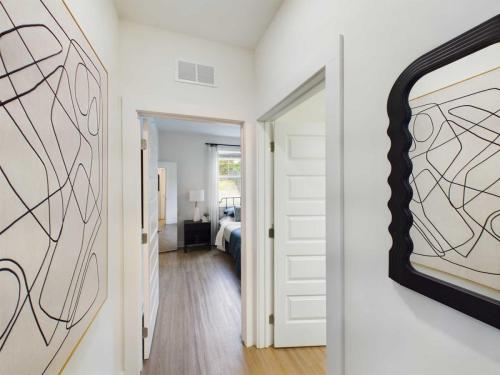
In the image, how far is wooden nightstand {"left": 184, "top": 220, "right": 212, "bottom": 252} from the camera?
17.0 ft

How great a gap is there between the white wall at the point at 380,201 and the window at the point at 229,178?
4.92 m

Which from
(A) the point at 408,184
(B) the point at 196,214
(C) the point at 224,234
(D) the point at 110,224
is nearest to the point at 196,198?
(B) the point at 196,214

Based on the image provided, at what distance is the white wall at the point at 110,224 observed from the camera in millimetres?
1102

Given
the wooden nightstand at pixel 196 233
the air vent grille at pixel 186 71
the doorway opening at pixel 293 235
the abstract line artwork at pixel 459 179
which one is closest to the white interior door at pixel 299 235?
the doorway opening at pixel 293 235

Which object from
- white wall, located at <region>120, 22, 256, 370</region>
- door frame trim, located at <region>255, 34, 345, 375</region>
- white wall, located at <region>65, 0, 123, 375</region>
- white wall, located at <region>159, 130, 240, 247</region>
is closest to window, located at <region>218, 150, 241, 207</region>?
white wall, located at <region>159, 130, 240, 247</region>

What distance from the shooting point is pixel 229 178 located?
618cm

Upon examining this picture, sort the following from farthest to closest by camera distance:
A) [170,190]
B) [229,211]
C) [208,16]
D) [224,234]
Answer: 1. [229,211]
2. [170,190]
3. [224,234]
4. [208,16]

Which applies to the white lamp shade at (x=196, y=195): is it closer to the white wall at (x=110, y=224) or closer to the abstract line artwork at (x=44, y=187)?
the white wall at (x=110, y=224)

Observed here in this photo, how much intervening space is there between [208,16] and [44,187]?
1686mm

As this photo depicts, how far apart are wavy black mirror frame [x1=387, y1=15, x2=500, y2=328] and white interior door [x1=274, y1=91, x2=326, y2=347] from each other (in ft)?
4.27

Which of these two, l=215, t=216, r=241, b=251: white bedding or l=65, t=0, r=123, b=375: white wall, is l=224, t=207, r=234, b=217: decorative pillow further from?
l=65, t=0, r=123, b=375: white wall

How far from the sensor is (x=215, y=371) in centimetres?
187

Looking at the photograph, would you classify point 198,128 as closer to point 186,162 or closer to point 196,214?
point 186,162

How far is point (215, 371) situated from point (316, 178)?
179 cm
